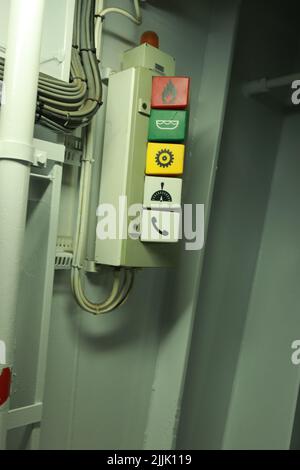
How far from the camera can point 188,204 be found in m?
1.33

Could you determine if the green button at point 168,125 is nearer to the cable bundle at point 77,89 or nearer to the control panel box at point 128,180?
the control panel box at point 128,180

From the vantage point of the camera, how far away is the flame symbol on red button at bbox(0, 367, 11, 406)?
0.80 metres

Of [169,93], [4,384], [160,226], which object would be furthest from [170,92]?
[4,384]

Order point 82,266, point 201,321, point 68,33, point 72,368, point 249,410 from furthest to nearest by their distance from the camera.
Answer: point 249,410 → point 201,321 → point 72,368 → point 82,266 → point 68,33

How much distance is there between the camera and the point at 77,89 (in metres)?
0.91

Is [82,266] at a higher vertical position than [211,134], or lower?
lower

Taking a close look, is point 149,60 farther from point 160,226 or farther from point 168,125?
point 160,226

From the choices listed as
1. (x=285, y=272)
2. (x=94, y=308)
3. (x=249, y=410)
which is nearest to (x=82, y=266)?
(x=94, y=308)

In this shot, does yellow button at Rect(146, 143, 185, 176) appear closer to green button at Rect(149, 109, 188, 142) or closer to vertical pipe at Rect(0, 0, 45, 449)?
green button at Rect(149, 109, 188, 142)

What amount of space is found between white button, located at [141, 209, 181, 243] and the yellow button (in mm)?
113

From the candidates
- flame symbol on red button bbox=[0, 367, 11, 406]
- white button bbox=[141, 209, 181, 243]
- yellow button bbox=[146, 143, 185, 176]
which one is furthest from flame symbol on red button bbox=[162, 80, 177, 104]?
flame symbol on red button bbox=[0, 367, 11, 406]

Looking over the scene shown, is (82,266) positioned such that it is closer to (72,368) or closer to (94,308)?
(94,308)

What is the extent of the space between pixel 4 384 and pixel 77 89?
714mm

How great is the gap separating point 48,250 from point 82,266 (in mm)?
154
